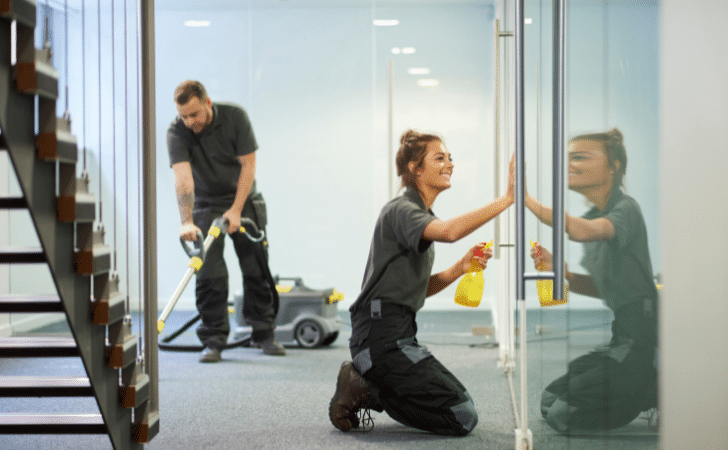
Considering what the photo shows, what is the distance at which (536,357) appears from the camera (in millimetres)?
2076

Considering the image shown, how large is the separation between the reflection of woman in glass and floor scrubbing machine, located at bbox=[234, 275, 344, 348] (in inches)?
109

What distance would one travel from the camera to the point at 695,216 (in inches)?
40.3

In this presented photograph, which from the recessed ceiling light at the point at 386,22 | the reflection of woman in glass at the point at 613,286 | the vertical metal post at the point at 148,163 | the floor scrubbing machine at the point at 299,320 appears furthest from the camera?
the recessed ceiling light at the point at 386,22

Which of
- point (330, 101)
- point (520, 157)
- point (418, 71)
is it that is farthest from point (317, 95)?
point (520, 157)

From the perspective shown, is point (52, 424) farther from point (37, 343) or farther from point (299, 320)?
point (299, 320)

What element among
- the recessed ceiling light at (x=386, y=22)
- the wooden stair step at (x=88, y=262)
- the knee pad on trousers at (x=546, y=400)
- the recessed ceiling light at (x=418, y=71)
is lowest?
the knee pad on trousers at (x=546, y=400)

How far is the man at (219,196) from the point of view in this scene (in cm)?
395

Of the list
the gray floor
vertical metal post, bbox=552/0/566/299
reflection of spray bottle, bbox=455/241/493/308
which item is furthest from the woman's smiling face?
vertical metal post, bbox=552/0/566/299

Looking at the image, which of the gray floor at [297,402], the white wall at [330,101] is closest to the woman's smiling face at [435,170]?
the gray floor at [297,402]

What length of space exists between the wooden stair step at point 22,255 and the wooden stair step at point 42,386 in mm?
362

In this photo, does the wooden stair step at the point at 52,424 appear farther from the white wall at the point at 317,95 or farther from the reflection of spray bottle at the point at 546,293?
the white wall at the point at 317,95

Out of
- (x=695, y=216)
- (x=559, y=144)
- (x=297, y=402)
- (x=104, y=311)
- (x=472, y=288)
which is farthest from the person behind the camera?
(x=297, y=402)

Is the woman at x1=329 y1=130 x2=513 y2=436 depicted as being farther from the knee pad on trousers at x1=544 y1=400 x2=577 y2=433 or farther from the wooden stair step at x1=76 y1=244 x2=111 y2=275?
the wooden stair step at x1=76 y1=244 x2=111 y2=275

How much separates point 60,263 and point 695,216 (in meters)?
1.25
